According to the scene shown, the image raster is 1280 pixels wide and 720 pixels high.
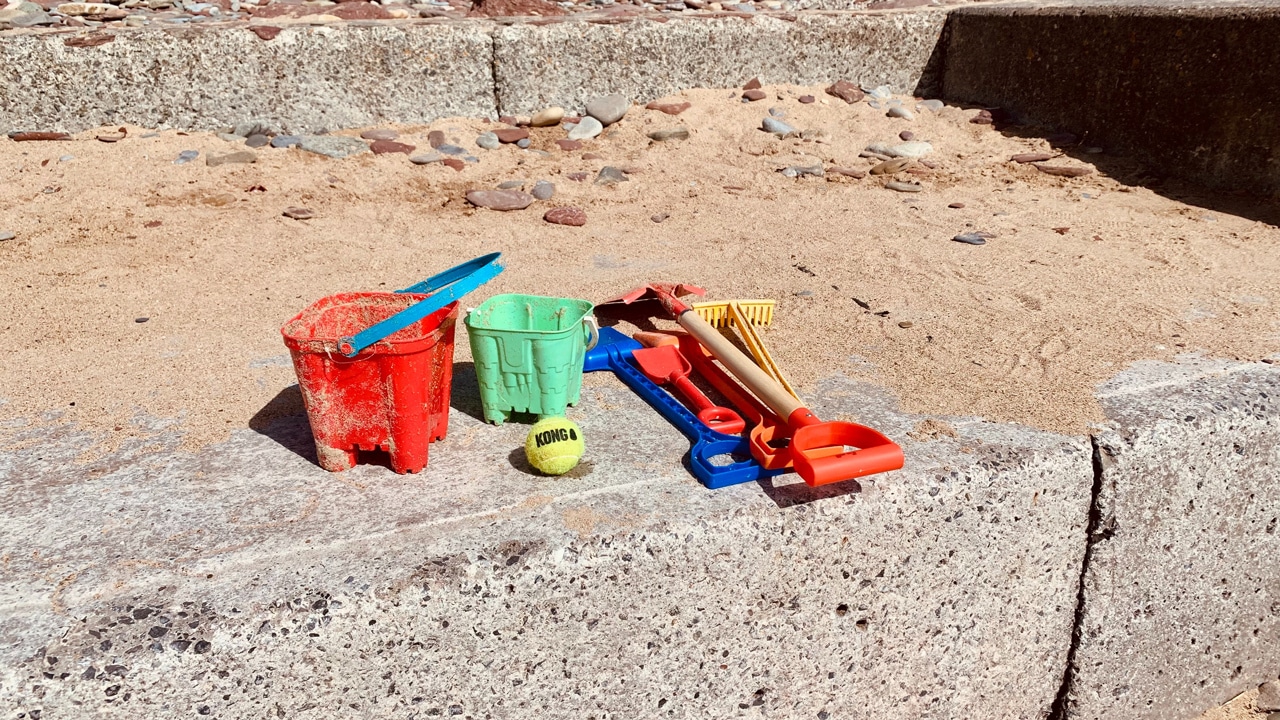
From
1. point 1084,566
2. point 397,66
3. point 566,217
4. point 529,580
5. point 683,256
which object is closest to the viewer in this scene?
point 529,580

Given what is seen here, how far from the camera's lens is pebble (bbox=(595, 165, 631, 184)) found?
3.92 meters

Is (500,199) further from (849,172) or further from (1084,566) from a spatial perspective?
(1084,566)

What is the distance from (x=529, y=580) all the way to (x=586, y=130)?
3242 mm

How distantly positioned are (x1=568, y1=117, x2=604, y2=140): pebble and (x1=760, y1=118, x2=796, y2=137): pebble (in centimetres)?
83

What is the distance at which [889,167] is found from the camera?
412 centimetres

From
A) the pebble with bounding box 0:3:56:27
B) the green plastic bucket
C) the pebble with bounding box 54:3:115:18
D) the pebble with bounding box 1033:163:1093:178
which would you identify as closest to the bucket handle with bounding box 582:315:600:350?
the green plastic bucket

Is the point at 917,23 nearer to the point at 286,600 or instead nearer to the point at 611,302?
the point at 611,302

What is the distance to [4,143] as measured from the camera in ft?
12.4

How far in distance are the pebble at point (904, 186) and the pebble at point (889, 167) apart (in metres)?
0.17

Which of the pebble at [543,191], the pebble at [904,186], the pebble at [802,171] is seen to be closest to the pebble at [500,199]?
the pebble at [543,191]

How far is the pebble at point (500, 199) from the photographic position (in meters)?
3.63

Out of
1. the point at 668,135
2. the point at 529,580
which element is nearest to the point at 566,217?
the point at 668,135

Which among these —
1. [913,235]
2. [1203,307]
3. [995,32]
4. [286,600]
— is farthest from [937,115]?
[286,600]

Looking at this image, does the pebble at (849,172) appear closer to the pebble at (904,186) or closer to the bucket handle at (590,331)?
the pebble at (904,186)
